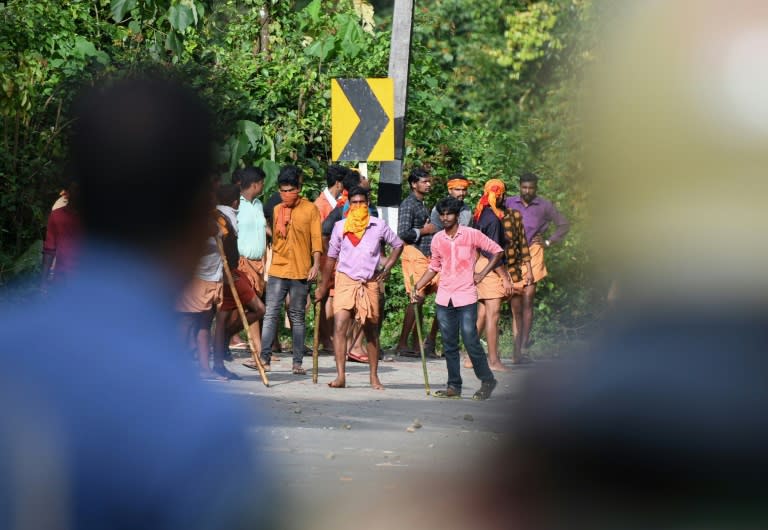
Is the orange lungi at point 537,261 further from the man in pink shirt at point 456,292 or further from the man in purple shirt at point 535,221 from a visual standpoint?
the man in pink shirt at point 456,292

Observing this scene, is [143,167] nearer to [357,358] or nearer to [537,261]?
[357,358]

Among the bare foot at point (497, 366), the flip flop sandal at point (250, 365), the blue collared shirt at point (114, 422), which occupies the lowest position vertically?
the flip flop sandal at point (250, 365)

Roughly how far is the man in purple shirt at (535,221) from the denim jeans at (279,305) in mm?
2833

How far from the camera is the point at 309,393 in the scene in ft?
40.2

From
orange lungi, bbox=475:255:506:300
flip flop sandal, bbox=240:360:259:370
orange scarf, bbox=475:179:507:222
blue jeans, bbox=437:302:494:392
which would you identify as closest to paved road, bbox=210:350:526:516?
flip flop sandal, bbox=240:360:259:370

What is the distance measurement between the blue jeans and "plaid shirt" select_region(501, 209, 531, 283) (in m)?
2.72

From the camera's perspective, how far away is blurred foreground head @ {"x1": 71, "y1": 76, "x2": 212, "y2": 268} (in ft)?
7.29

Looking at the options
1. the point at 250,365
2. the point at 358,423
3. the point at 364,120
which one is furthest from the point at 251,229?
the point at 358,423

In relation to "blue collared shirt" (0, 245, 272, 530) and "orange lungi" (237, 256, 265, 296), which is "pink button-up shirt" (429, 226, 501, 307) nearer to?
"orange lungi" (237, 256, 265, 296)

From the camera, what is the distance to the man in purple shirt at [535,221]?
15891 millimetres

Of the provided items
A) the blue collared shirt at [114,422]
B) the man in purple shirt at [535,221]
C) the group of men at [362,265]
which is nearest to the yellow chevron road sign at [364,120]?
the group of men at [362,265]

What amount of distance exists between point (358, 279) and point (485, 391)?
58.9 inches

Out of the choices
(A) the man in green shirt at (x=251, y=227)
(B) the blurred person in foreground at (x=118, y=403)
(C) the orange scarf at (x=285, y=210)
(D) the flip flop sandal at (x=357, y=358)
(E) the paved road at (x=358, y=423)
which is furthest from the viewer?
(D) the flip flop sandal at (x=357, y=358)

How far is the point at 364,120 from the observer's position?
14336mm
